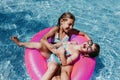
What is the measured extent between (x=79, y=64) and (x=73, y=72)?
17cm

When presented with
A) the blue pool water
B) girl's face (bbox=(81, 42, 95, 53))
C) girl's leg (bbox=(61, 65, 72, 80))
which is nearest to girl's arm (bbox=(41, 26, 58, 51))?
girl's leg (bbox=(61, 65, 72, 80))

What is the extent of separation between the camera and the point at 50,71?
4.27m

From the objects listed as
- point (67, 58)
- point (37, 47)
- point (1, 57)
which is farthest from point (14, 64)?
point (67, 58)

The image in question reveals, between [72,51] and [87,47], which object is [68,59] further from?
[87,47]

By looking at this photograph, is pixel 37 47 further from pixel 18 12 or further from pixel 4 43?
pixel 18 12

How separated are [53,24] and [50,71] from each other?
2.27 metres

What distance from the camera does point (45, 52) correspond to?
4660 mm

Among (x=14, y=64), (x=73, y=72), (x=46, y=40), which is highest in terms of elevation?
(x=46, y=40)

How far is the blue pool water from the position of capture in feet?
17.4

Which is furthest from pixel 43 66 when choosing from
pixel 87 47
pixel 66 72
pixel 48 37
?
pixel 87 47

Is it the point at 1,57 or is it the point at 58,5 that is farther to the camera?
the point at 58,5

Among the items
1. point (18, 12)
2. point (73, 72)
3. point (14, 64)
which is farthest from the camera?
point (18, 12)

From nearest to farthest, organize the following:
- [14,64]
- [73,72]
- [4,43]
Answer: [73,72]
[14,64]
[4,43]

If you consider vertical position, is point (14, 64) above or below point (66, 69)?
below
